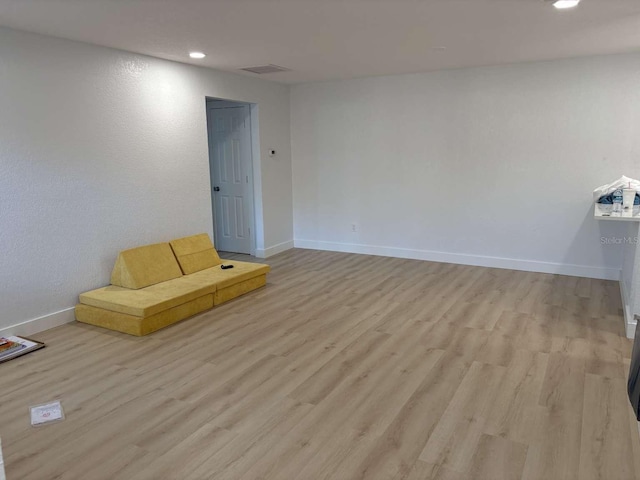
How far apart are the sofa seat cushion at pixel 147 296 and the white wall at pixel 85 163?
273 mm

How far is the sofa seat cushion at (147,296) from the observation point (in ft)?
13.0

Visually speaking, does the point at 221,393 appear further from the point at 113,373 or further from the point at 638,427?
the point at 638,427

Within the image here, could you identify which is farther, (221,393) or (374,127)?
(374,127)

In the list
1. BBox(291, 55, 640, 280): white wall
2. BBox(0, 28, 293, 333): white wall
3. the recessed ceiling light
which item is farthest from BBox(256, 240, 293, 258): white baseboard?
the recessed ceiling light

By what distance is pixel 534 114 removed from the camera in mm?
5449

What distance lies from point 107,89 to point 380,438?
392cm

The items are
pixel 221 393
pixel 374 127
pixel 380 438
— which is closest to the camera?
pixel 380 438

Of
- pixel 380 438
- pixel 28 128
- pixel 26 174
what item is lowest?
pixel 380 438

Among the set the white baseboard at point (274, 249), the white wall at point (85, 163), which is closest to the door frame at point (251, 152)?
the white baseboard at point (274, 249)

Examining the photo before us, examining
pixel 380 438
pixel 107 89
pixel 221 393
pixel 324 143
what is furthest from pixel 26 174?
pixel 324 143

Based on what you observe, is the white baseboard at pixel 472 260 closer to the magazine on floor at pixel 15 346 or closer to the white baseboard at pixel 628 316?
the white baseboard at pixel 628 316

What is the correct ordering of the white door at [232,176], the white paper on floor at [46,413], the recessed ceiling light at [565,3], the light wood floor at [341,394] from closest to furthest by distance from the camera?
the light wood floor at [341,394] < the white paper on floor at [46,413] < the recessed ceiling light at [565,3] < the white door at [232,176]

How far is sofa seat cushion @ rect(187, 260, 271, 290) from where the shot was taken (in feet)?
15.4

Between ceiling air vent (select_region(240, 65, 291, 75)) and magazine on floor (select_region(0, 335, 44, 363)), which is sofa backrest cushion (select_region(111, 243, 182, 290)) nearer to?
magazine on floor (select_region(0, 335, 44, 363))
